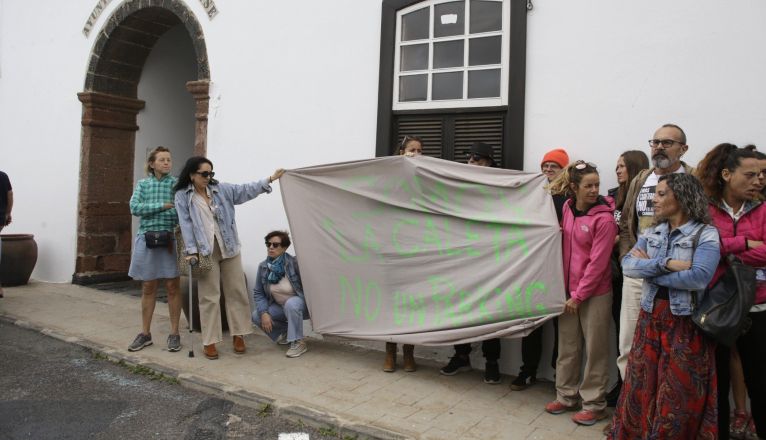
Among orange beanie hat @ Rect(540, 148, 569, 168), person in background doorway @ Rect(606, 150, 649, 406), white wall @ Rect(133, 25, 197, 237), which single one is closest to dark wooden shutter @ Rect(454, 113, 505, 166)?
orange beanie hat @ Rect(540, 148, 569, 168)

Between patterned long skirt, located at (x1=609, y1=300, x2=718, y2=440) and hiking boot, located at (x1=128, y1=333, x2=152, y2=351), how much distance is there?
4.20 meters

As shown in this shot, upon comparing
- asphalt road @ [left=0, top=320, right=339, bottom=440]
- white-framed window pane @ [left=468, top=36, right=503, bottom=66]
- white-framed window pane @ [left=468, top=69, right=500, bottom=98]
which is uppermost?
white-framed window pane @ [left=468, top=36, right=503, bottom=66]

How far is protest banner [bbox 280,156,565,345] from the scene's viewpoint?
4160 millimetres

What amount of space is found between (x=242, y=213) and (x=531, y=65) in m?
3.40

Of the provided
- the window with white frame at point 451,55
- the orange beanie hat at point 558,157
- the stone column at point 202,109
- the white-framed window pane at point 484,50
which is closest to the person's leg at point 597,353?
the orange beanie hat at point 558,157

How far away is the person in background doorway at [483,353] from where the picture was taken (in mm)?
4641

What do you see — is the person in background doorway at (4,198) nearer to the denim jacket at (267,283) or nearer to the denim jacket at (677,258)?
the denim jacket at (267,283)

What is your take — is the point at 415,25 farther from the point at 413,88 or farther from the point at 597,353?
the point at 597,353

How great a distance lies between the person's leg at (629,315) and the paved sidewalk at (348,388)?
0.53 meters

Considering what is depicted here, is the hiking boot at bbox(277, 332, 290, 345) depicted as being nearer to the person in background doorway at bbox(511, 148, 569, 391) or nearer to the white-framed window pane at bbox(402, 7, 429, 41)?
the person in background doorway at bbox(511, 148, 569, 391)

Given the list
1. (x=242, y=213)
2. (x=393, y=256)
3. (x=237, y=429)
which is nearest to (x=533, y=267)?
(x=393, y=256)

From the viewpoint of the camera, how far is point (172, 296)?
552 cm

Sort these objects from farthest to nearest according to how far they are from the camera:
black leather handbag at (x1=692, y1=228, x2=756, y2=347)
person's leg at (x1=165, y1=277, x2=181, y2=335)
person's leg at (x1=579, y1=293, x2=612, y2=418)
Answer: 1. person's leg at (x1=165, y1=277, x2=181, y2=335)
2. person's leg at (x1=579, y1=293, x2=612, y2=418)
3. black leather handbag at (x1=692, y1=228, x2=756, y2=347)

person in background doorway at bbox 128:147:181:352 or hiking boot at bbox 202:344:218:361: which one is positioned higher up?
person in background doorway at bbox 128:147:181:352
